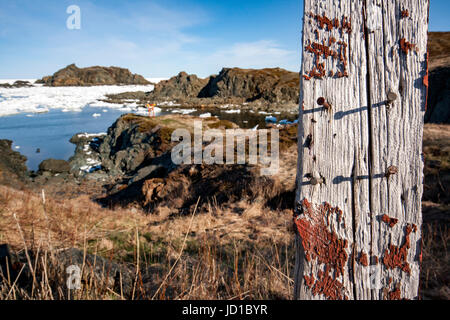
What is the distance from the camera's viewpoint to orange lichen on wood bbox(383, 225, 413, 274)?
3.61ft

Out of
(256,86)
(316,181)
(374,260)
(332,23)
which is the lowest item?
(374,260)

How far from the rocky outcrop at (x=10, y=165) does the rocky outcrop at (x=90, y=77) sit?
9402cm

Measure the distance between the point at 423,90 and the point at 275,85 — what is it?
52565 mm

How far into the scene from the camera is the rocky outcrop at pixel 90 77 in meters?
99.8

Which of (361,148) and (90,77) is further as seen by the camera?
(90,77)

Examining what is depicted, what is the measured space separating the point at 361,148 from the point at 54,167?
19.7m

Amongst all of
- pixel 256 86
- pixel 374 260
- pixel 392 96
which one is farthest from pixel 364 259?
pixel 256 86

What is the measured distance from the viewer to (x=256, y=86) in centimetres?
5300

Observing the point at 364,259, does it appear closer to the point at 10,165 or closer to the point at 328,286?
the point at 328,286

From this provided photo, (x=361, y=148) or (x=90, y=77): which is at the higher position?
(x=90, y=77)

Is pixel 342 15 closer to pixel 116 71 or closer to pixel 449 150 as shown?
pixel 449 150

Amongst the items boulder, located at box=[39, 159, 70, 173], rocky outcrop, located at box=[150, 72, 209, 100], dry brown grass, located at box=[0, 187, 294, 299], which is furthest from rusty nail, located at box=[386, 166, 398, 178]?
rocky outcrop, located at box=[150, 72, 209, 100]

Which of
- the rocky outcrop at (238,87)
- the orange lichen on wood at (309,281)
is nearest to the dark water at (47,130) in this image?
the rocky outcrop at (238,87)
